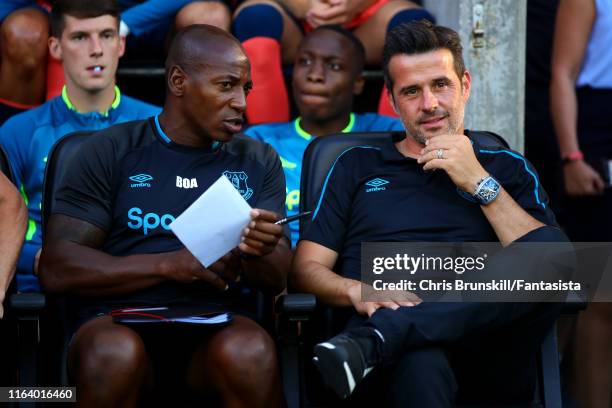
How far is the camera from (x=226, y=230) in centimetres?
401

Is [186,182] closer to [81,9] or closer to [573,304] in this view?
[573,304]

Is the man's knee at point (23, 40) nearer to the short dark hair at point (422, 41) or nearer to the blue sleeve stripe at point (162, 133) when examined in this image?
the blue sleeve stripe at point (162, 133)

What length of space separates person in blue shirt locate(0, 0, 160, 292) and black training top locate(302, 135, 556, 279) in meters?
1.24

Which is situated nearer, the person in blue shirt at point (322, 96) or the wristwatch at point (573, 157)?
the wristwatch at point (573, 157)

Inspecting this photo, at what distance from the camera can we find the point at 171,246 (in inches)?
171

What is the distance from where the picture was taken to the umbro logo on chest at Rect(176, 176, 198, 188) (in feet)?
14.5

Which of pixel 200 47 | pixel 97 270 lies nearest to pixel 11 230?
pixel 97 270

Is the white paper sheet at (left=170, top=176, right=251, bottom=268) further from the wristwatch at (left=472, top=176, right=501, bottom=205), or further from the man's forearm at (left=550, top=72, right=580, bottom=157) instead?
the man's forearm at (left=550, top=72, right=580, bottom=157)

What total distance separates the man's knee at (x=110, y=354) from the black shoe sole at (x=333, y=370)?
0.57m

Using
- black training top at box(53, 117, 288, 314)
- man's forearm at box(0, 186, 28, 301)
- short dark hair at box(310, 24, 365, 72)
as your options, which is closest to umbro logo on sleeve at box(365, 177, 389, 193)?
black training top at box(53, 117, 288, 314)

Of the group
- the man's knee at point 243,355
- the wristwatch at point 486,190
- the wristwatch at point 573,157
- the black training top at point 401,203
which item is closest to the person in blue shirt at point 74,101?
the black training top at point 401,203

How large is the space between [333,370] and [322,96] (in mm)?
2299

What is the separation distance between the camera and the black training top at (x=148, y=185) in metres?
4.32

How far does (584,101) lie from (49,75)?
253cm
